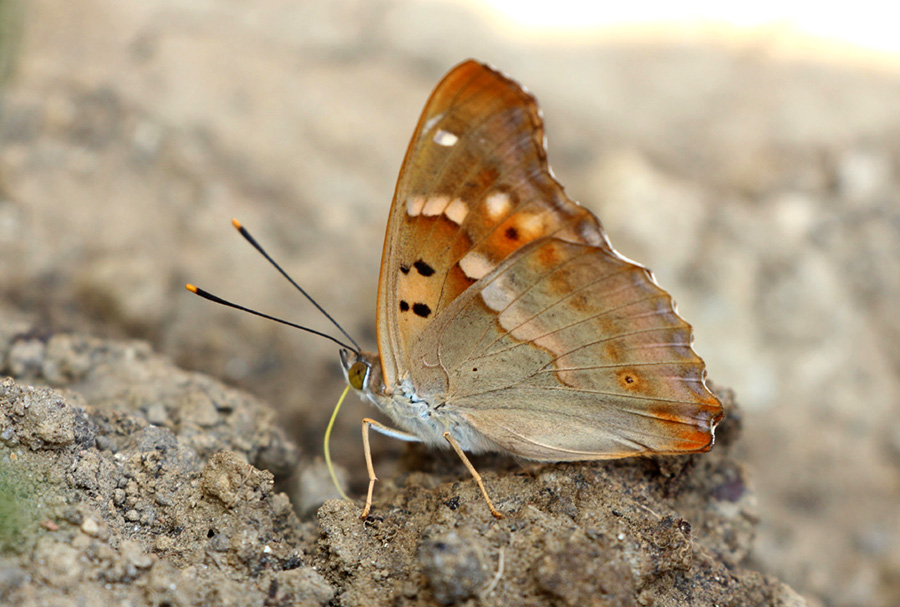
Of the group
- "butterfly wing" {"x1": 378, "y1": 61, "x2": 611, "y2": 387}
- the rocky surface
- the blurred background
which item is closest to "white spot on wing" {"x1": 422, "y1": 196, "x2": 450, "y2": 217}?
"butterfly wing" {"x1": 378, "y1": 61, "x2": 611, "y2": 387}

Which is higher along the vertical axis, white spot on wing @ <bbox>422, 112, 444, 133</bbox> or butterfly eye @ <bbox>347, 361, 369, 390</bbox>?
white spot on wing @ <bbox>422, 112, 444, 133</bbox>

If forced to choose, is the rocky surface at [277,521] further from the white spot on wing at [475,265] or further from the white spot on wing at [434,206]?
the white spot on wing at [434,206]

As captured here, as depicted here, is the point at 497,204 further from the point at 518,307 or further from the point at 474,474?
the point at 474,474

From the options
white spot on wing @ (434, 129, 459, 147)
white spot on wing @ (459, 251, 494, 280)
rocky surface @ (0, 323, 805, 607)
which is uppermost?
white spot on wing @ (434, 129, 459, 147)

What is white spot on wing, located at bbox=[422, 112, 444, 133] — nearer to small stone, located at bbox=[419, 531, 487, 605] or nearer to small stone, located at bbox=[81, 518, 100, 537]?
small stone, located at bbox=[419, 531, 487, 605]

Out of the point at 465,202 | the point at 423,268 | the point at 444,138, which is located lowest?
the point at 423,268

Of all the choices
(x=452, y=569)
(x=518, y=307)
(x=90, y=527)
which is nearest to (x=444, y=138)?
(x=518, y=307)

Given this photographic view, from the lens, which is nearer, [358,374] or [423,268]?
[423,268]
